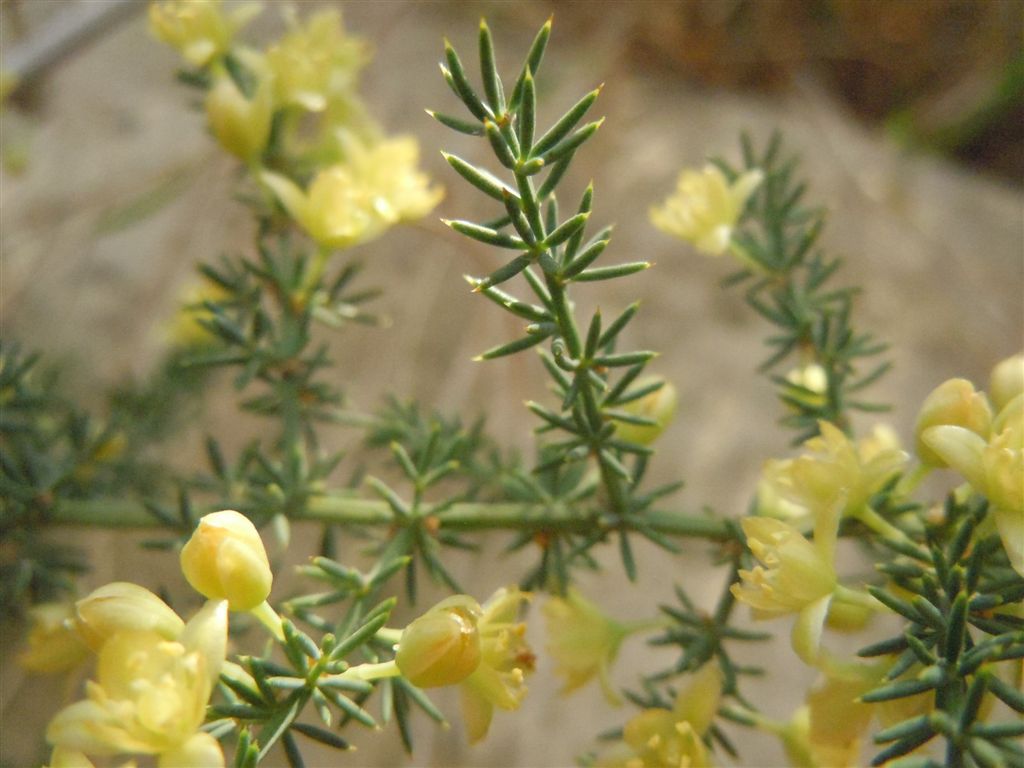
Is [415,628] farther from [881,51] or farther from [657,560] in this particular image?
[881,51]

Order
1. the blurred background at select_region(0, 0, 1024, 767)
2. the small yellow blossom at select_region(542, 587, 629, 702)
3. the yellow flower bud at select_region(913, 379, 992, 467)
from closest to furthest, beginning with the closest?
the yellow flower bud at select_region(913, 379, 992, 467)
the small yellow blossom at select_region(542, 587, 629, 702)
the blurred background at select_region(0, 0, 1024, 767)

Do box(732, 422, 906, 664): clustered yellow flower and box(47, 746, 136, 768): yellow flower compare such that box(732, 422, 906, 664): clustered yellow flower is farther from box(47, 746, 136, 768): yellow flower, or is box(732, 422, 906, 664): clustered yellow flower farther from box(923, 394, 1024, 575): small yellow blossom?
box(47, 746, 136, 768): yellow flower

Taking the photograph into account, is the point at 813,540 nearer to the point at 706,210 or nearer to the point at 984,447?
the point at 984,447

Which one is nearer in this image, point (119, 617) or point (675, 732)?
point (119, 617)

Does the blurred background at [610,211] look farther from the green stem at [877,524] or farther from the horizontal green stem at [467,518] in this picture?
the green stem at [877,524]

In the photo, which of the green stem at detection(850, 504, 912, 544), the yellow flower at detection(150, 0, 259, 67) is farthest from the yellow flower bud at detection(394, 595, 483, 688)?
the yellow flower at detection(150, 0, 259, 67)

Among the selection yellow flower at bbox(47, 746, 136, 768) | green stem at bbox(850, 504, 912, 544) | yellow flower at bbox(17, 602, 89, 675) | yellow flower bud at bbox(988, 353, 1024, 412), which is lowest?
yellow flower at bbox(17, 602, 89, 675)

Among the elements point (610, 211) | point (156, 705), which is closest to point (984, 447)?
point (156, 705)
